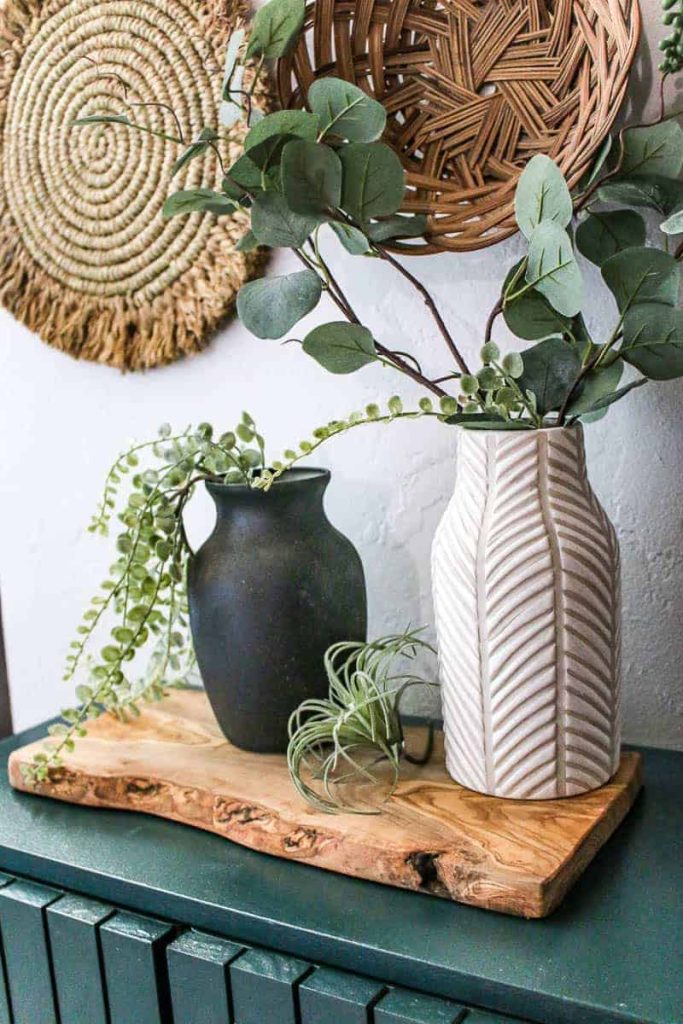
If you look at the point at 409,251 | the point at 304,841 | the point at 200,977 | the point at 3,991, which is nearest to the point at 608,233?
the point at 409,251

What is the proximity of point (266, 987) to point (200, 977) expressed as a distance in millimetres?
62

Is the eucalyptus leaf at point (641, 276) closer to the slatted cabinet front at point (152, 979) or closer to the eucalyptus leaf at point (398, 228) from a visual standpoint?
the eucalyptus leaf at point (398, 228)

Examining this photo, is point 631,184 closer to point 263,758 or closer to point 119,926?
point 263,758

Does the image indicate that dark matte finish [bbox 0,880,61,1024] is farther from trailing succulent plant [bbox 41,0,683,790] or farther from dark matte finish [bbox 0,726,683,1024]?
trailing succulent plant [bbox 41,0,683,790]

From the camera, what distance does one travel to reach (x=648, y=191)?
0.84m

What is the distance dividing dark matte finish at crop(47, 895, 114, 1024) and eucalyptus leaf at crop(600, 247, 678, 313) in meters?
0.62

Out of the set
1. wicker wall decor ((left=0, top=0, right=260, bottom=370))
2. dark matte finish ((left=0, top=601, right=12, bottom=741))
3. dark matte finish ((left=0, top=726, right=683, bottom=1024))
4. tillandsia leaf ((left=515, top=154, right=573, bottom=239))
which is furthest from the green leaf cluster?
dark matte finish ((left=0, top=601, right=12, bottom=741))

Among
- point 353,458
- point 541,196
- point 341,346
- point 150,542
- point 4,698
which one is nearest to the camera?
point 541,196

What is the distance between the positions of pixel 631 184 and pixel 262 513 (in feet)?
1.35

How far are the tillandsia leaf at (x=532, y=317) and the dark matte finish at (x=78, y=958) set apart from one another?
56 cm

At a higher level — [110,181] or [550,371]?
[110,181]

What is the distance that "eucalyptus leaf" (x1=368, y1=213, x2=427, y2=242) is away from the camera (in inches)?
35.7

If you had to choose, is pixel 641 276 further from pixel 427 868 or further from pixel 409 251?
pixel 427 868

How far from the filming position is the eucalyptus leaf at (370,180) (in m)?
0.82
